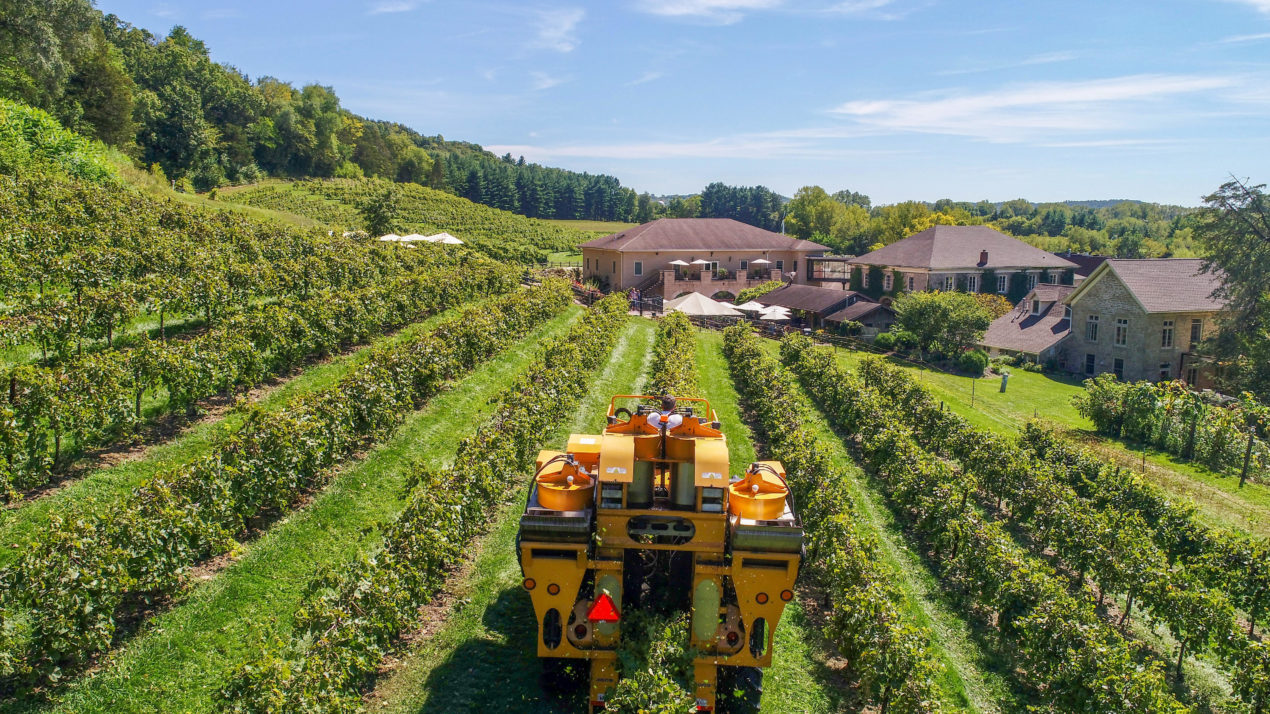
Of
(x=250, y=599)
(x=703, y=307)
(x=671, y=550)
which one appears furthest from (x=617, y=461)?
(x=703, y=307)

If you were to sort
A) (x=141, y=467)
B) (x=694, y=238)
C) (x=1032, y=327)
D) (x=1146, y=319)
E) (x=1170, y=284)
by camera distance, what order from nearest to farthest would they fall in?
(x=141, y=467)
(x=1146, y=319)
(x=1170, y=284)
(x=1032, y=327)
(x=694, y=238)

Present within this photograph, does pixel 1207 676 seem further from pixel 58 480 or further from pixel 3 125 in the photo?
pixel 3 125

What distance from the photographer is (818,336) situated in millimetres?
39844

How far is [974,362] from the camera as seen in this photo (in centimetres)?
3678

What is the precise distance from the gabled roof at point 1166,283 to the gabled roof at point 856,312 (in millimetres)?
9990

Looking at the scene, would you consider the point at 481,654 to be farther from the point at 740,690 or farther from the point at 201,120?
the point at 201,120

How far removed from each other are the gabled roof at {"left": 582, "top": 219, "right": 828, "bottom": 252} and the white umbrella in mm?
9877

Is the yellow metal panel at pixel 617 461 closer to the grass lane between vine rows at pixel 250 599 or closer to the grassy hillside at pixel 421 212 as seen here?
the grass lane between vine rows at pixel 250 599

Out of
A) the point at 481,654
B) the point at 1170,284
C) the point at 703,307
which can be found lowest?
the point at 481,654

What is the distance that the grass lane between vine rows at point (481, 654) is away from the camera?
27.8ft

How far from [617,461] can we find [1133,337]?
122ft

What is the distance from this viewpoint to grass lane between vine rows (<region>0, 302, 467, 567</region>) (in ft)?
32.0

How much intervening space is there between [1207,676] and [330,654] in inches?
486

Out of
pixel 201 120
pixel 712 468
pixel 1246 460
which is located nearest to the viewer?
pixel 712 468
